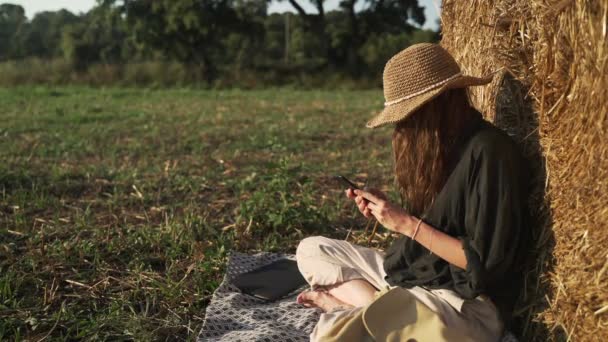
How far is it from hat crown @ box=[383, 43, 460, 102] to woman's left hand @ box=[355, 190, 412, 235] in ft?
1.56

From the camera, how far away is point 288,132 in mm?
10367

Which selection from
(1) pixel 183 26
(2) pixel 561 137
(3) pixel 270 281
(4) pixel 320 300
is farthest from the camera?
(1) pixel 183 26

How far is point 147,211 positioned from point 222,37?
24.8 metres

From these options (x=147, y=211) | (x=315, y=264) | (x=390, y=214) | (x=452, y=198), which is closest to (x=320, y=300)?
(x=315, y=264)

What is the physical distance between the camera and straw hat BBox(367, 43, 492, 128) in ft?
9.12

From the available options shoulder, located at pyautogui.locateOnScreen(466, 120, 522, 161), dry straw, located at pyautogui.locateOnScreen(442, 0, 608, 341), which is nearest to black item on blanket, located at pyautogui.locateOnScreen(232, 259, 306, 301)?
dry straw, located at pyautogui.locateOnScreen(442, 0, 608, 341)

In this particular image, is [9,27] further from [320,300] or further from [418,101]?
[418,101]

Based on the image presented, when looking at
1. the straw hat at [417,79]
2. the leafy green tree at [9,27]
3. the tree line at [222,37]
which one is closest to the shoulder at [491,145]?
the straw hat at [417,79]

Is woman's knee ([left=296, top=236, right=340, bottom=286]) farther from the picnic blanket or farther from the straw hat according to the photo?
the straw hat

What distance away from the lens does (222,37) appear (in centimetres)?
2931

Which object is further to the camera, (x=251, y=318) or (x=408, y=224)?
(x=251, y=318)

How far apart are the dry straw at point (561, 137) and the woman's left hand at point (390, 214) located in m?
0.61

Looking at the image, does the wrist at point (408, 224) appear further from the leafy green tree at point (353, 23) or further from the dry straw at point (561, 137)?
the leafy green tree at point (353, 23)

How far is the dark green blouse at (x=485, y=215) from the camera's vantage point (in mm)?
2666
